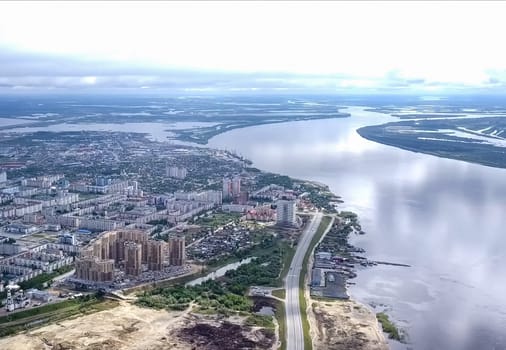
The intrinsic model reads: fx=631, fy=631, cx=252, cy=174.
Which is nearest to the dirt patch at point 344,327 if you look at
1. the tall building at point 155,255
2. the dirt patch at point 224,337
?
the dirt patch at point 224,337

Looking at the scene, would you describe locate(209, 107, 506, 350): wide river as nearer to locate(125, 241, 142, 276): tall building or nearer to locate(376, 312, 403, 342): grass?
locate(376, 312, 403, 342): grass

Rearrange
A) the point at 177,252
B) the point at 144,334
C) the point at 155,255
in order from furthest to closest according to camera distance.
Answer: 1. the point at 177,252
2. the point at 155,255
3. the point at 144,334

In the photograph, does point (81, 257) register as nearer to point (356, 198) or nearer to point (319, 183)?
point (356, 198)

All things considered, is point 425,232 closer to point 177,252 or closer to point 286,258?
point 286,258

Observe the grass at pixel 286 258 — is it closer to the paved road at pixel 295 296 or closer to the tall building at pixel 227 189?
the paved road at pixel 295 296

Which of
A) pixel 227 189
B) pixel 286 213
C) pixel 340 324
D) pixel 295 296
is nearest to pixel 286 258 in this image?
pixel 295 296

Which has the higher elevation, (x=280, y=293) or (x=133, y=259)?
(x=133, y=259)

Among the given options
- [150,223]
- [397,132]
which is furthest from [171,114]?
[150,223]
